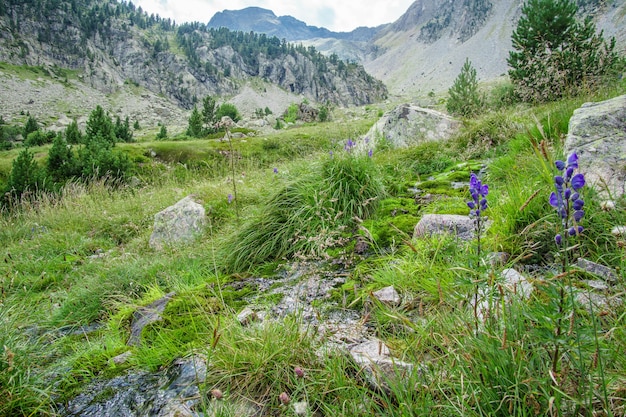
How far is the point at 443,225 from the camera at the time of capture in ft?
10.8

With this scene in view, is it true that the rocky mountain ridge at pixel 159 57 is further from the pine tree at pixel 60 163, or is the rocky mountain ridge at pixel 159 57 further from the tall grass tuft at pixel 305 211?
the tall grass tuft at pixel 305 211

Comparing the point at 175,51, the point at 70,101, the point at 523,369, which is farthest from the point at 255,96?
the point at 523,369

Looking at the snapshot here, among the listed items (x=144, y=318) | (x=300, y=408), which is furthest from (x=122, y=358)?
(x=300, y=408)

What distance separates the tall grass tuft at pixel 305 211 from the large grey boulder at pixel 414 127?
5.01 metres

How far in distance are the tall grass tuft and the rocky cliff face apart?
130393 millimetres

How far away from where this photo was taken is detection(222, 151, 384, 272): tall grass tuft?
4211 mm

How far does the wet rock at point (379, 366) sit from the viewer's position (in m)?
1.73

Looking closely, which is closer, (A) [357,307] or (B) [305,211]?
(A) [357,307]

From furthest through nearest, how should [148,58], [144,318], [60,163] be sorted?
[148,58]
[60,163]
[144,318]

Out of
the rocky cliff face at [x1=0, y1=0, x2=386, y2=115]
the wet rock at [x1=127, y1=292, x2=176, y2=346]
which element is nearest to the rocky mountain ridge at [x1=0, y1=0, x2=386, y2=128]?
the rocky cliff face at [x1=0, y1=0, x2=386, y2=115]

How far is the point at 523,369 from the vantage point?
55.8 inches

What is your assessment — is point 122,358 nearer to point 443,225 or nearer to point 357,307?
point 357,307

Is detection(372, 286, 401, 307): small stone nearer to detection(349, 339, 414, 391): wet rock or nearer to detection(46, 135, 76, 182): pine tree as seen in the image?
detection(349, 339, 414, 391): wet rock

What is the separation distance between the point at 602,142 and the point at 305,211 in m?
3.53
